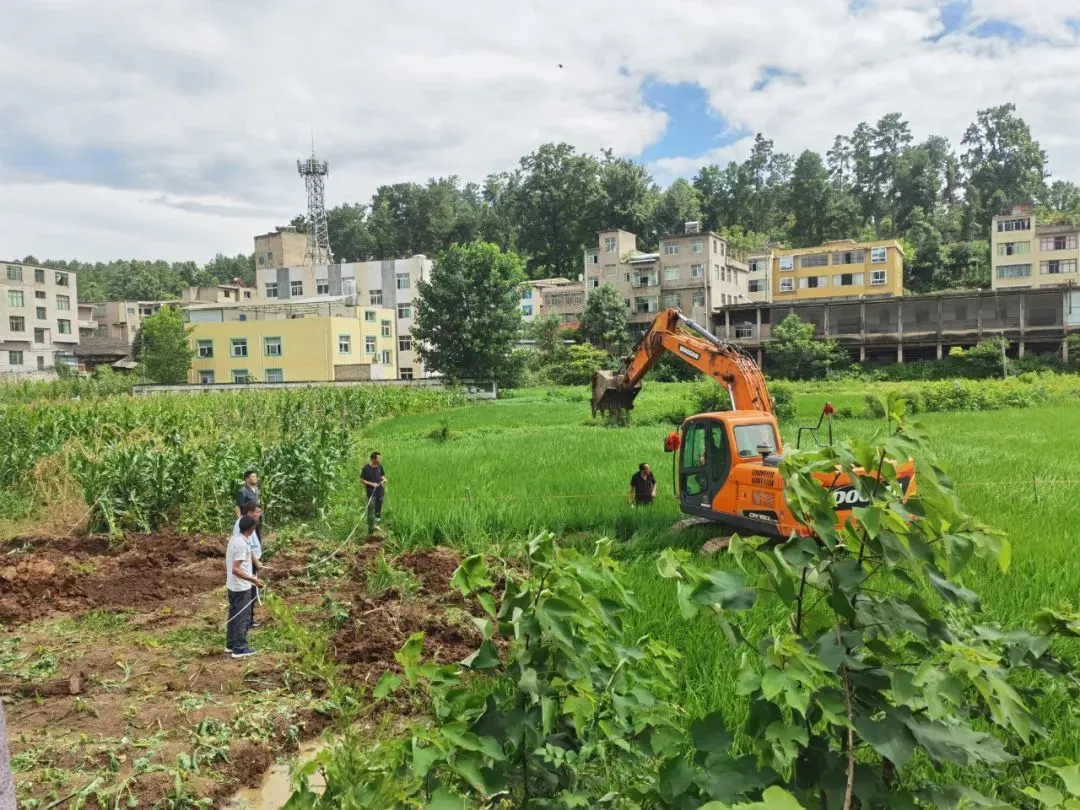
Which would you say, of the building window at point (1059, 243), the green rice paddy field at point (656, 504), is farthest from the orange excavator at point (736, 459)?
the building window at point (1059, 243)

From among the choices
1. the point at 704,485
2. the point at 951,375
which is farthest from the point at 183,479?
Result: the point at 951,375

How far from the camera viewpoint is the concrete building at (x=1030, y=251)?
183 feet

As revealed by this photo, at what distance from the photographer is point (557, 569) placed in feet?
8.18

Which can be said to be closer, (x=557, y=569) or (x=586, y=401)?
(x=557, y=569)

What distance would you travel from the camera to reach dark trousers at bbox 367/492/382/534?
1216 cm

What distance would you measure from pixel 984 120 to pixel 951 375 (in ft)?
190

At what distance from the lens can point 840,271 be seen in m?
61.1

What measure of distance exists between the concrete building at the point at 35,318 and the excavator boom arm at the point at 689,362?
56.9 m

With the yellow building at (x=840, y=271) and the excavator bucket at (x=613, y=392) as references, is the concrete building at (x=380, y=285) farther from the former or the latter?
the excavator bucket at (x=613, y=392)

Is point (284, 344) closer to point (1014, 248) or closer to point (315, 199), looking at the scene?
point (315, 199)

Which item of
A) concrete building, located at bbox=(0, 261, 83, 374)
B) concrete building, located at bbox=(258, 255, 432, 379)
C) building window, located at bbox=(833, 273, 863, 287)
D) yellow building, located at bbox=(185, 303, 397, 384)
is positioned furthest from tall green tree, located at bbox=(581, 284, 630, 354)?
concrete building, located at bbox=(0, 261, 83, 374)

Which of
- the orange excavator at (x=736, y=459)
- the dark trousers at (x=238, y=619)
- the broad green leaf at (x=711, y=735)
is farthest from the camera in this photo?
the orange excavator at (x=736, y=459)

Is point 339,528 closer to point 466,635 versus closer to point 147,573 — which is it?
point 147,573

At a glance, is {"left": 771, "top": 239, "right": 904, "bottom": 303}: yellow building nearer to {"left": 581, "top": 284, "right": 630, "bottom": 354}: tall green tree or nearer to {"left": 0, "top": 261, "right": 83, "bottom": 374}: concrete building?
{"left": 581, "top": 284, "right": 630, "bottom": 354}: tall green tree
